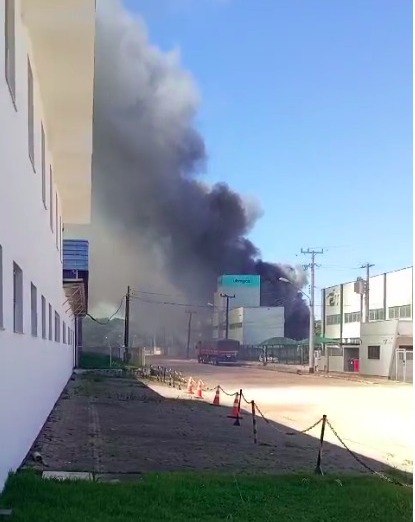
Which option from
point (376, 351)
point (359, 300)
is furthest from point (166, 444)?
point (359, 300)

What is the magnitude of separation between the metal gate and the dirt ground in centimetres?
2653

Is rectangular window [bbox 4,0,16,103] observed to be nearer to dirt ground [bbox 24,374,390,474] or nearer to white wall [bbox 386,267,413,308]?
dirt ground [bbox 24,374,390,474]

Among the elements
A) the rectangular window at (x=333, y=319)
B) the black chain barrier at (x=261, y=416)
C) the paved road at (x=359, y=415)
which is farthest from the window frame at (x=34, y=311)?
the rectangular window at (x=333, y=319)

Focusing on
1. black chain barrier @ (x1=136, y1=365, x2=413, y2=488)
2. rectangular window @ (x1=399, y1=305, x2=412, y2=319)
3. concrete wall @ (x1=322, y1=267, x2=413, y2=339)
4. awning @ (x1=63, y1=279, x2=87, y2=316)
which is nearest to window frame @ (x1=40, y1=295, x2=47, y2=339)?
black chain barrier @ (x1=136, y1=365, x2=413, y2=488)

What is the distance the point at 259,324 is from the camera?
9362 cm

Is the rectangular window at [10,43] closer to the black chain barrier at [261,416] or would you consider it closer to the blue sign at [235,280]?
the black chain barrier at [261,416]

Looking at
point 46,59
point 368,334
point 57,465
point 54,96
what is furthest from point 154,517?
point 368,334

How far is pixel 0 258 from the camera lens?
6.78 meters

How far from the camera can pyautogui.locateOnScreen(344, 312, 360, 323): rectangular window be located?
6901 centimetres

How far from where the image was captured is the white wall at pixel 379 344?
45.8 meters

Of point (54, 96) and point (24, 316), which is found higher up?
point (54, 96)

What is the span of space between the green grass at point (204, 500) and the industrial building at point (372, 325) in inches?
1400

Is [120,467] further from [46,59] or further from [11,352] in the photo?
[46,59]

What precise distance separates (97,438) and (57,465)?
10.1 ft
